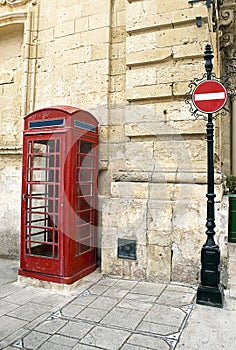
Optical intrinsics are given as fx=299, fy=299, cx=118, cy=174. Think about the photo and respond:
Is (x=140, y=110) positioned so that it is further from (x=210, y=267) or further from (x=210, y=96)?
(x=210, y=267)

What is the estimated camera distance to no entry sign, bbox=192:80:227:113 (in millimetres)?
3777

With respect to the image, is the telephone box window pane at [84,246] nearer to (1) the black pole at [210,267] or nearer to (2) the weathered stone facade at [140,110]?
(2) the weathered stone facade at [140,110]

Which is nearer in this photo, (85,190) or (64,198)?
(64,198)

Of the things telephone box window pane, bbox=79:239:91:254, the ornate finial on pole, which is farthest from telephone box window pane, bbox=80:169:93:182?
the ornate finial on pole

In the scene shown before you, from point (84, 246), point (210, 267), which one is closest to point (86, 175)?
point (84, 246)

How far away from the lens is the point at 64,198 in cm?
421

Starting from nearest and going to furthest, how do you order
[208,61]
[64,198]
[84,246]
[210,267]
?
[210,267]
[208,61]
[64,198]
[84,246]

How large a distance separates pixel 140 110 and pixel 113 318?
3.10 m

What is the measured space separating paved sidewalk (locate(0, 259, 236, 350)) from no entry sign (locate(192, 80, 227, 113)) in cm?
248

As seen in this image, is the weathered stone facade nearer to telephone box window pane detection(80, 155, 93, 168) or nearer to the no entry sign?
telephone box window pane detection(80, 155, 93, 168)

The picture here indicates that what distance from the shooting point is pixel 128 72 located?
195 inches

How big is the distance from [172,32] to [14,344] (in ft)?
15.3

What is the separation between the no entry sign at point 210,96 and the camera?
3777mm

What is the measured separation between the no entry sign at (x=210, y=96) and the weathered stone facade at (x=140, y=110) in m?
Answer: 0.65
